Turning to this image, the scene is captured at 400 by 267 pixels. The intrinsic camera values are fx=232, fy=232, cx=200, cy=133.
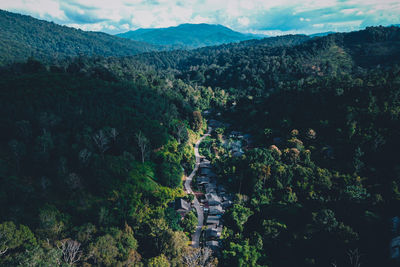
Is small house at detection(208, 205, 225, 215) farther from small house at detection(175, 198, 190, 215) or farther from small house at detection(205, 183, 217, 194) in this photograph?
small house at detection(205, 183, 217, 194)

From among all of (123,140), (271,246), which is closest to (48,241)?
(123,140)

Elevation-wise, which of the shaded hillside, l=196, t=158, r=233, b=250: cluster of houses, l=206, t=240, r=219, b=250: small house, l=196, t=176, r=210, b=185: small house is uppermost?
the shaded hillside

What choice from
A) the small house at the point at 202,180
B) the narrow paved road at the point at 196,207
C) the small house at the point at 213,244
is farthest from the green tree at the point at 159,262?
the small house at the point at 202,180

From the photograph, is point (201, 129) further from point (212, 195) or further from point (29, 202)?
point (29, 202)

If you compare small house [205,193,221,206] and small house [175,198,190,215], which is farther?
small house [205,193,221,206]

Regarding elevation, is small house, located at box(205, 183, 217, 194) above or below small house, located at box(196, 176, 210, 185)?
below

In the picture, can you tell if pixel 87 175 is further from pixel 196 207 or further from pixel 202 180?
pixel 202 180

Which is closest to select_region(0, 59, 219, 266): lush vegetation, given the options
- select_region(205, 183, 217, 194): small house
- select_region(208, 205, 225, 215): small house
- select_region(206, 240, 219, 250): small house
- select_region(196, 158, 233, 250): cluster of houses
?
select_region(196, 158, 233, 250): cluster of houses
